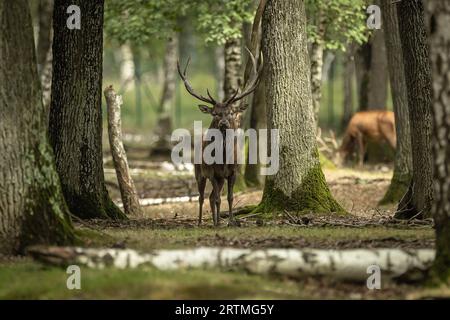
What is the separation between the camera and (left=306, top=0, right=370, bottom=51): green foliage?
2439cm

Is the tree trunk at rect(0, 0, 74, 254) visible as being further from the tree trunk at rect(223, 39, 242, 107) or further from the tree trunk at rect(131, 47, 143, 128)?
the tree trunk at rect(131, 47, 143, 128)

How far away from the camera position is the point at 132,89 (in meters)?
79.6

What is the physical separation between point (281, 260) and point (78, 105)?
18.4ft

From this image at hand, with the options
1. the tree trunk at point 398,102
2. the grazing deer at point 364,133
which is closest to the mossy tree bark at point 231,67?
the tree trunk at point 398,102

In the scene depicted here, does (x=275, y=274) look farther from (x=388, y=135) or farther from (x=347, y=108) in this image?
(x=347, y=108)

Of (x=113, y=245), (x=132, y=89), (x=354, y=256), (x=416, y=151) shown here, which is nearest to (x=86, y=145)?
(x=113, y=245)

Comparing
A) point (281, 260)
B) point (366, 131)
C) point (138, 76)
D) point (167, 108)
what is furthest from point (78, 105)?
point (167, 108)

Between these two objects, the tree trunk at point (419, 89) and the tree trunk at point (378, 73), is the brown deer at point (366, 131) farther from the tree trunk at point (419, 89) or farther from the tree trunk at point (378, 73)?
the tree trunk at point (419, 89)

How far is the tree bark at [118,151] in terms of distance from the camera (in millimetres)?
18781

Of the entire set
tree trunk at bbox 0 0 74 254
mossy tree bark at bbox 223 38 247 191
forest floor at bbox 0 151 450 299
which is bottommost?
forest floor at bbox 0 151 450 299

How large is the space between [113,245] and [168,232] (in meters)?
1.96

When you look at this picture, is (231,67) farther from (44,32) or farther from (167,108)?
(167,108)

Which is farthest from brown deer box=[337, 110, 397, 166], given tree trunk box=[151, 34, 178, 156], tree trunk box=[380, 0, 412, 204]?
tree trunk box=[151, 34, 178, 156]

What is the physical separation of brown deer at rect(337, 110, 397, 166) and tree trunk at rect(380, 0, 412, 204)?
25.8ft
